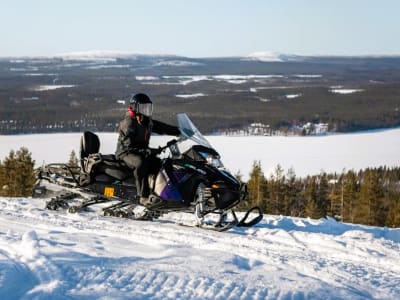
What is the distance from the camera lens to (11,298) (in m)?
3.47

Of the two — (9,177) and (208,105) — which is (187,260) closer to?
(9,177)

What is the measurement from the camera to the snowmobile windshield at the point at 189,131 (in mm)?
7148

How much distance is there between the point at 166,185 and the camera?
22.8ft

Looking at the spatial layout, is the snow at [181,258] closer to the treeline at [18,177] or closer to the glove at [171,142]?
the glove at [171,142]

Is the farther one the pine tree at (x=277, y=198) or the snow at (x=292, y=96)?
the snow at (x=292, y=96)

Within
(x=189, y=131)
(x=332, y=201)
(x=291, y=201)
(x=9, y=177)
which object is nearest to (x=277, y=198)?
(x=291, y=201)

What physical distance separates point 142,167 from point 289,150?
262ft

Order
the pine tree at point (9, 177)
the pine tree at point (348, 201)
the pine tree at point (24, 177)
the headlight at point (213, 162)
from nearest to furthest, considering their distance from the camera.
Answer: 1. the headlight at point (213, 162)
2. the pine tree at point (24, 177)
3. the pine tree at point (9, 177)
4. the pine tree at point (348, 201)

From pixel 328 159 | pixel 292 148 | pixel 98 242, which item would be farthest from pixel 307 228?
pixel 292 148

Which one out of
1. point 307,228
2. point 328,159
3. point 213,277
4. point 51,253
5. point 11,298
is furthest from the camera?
point 328,159

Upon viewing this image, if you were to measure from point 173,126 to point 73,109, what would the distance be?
109660mm

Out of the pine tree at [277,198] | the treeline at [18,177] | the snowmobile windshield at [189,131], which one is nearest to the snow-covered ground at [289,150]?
the pine tree at [277,198]

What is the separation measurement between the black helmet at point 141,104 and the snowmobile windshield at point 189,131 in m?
0.46

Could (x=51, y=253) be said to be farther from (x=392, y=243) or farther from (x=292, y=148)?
(x=292, y=148)
